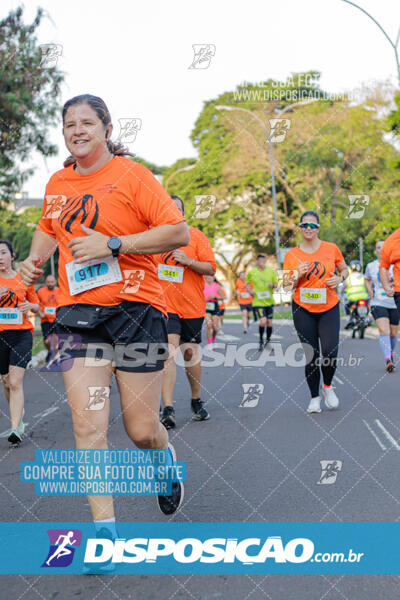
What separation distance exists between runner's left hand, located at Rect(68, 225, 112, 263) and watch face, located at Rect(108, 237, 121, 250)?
17 mm

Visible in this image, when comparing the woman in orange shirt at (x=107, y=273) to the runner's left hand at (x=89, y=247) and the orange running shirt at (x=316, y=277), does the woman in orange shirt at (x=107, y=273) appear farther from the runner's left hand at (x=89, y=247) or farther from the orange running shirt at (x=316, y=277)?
the orange running shirt at (x=316, y=277)

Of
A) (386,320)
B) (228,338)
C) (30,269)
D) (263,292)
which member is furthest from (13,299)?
(228,338)

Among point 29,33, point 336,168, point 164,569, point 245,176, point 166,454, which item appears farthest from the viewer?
point 245,176

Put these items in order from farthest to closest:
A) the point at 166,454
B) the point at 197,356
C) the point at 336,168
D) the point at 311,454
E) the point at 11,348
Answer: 1. the point at 336,168
2. the point at 197,356
3. the point at 11,348
4. the point at 311,454
5. the point at 166,454

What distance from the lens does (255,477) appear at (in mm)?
5215

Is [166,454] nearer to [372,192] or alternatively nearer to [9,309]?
[9,309]

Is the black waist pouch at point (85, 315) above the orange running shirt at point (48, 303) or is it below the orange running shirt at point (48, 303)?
above

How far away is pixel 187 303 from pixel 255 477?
261 centimetres

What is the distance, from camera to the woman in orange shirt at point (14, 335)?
6.98 m

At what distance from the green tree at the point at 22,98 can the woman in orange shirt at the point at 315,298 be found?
36.3 ft

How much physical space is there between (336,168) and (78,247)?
34.8 m

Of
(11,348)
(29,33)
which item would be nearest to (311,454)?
(11,348)

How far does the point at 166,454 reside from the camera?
411cm

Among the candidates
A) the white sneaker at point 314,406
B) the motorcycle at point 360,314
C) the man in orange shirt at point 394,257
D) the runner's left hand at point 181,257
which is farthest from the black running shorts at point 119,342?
the motorcycle at point 360,314
